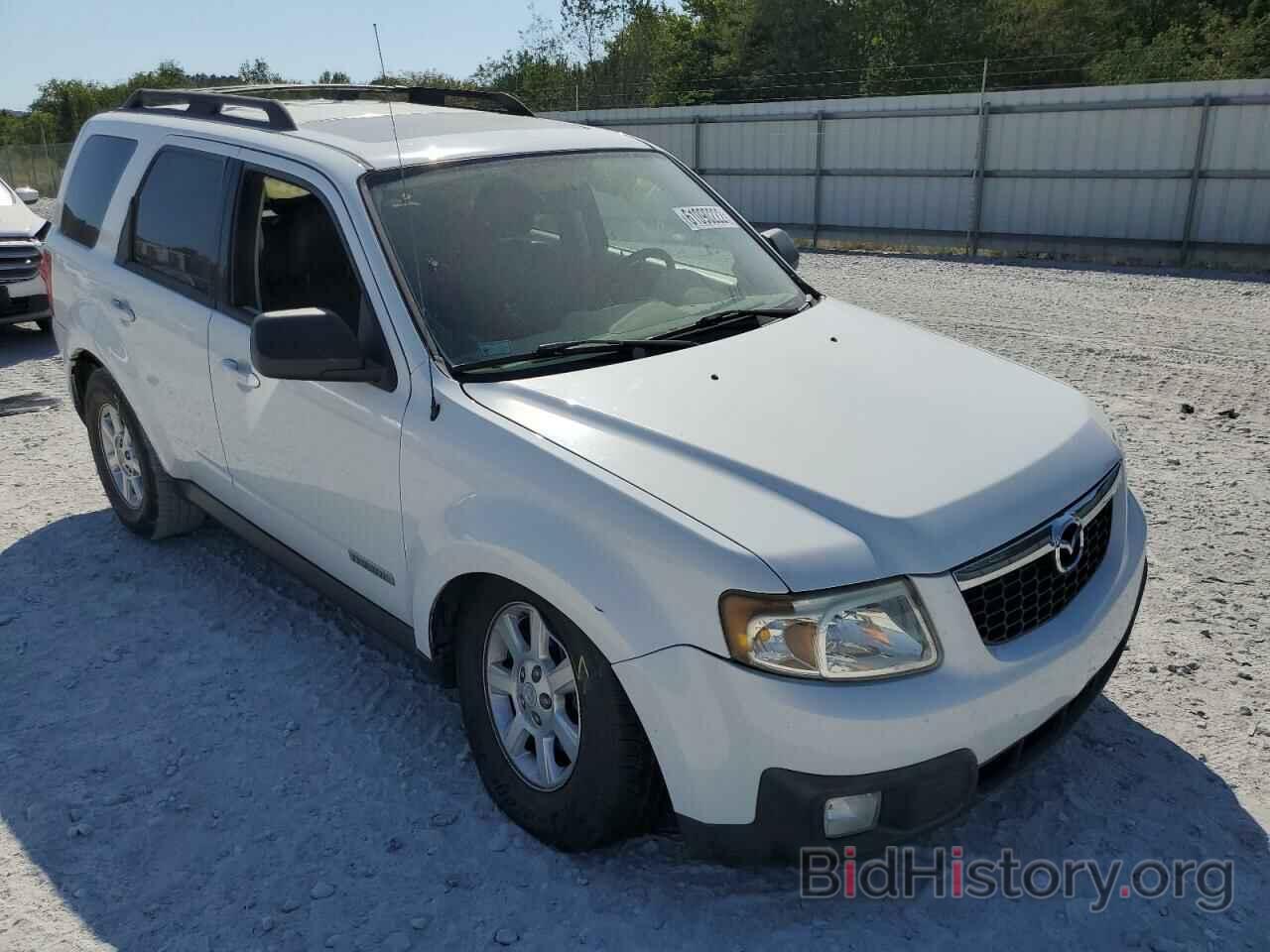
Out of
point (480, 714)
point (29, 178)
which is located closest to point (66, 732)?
point (480, 714)

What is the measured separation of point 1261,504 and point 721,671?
4.02 metres

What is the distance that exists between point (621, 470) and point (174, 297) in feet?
8.07

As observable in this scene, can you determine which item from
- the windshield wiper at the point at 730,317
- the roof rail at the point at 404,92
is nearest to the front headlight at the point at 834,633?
the windshield wiper at the point at 730,317

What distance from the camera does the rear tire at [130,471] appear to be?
473 cm

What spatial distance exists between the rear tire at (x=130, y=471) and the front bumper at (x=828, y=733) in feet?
10.3

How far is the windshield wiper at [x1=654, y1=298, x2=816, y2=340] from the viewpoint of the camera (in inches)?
130

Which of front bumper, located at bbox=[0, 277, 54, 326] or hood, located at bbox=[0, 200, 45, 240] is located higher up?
hood, located at bbox=[0, 200, 45, 240]

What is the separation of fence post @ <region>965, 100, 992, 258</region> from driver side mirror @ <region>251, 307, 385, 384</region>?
45.8ft

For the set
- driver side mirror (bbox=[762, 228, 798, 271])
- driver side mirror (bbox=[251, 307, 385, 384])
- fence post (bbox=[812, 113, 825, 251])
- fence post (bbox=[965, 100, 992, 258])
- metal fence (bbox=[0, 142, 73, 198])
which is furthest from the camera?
metal fence (bbox=[0, 142, 73, 198])

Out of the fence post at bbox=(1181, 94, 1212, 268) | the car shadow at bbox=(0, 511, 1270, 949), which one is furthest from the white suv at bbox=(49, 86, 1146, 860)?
the fence post at bbox=(1181, 94, 1212, 268)

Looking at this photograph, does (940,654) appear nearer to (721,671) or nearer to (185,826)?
(721,671)

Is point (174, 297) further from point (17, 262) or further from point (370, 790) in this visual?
point (17, 262)

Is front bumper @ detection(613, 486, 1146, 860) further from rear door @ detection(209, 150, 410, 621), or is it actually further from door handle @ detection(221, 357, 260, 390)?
door handle @ detection(221, 357, 260, 390)

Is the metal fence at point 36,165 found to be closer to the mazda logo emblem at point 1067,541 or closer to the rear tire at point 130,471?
the rear tire at point 130,471
